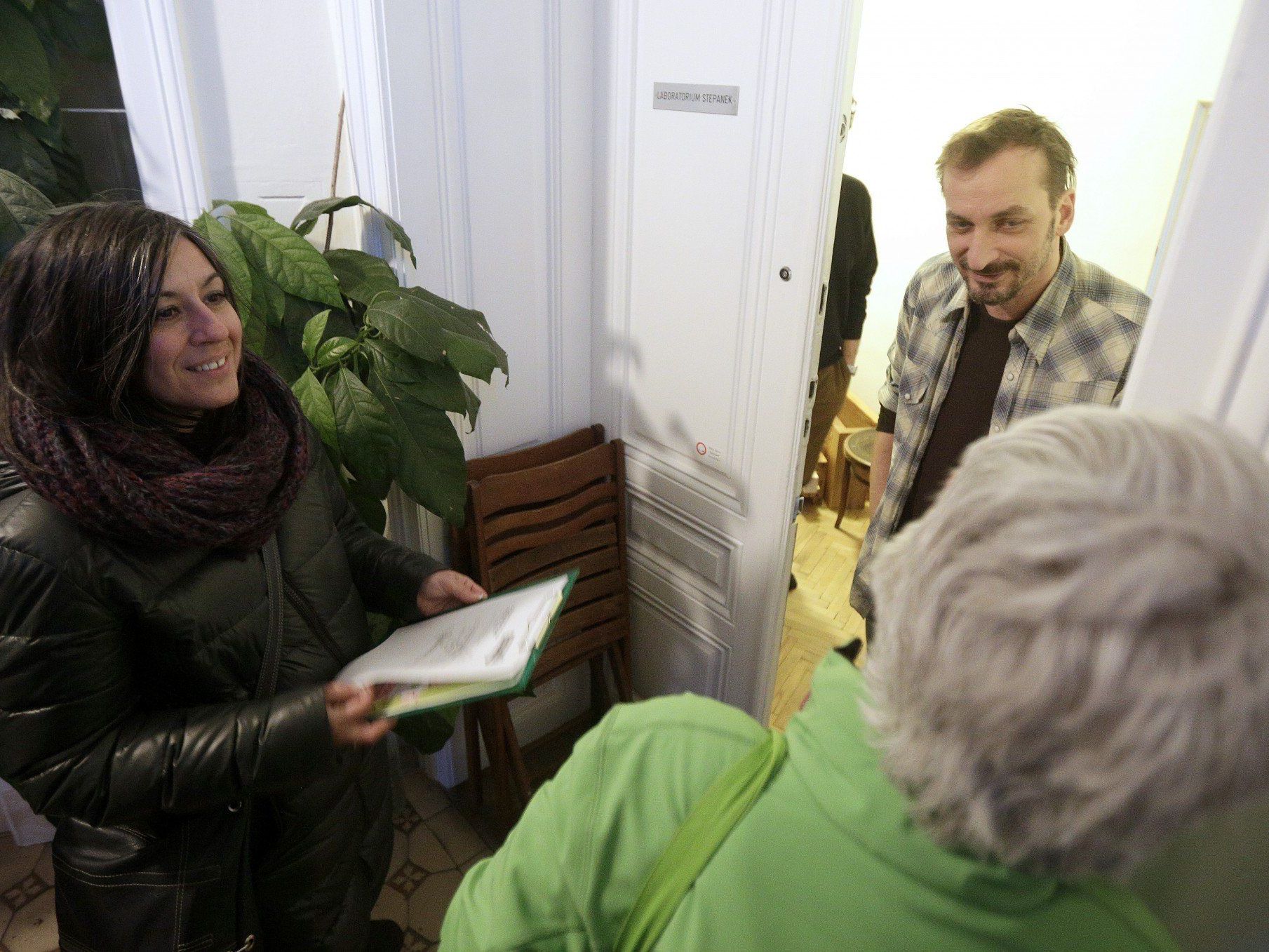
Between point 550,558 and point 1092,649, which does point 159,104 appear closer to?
point 550,558

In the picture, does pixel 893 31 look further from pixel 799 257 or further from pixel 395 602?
pixel 395 602

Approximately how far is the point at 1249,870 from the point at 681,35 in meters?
1.80

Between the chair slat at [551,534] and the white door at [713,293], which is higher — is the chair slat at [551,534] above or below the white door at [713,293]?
below

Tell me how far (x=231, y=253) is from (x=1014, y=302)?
158 centimetres

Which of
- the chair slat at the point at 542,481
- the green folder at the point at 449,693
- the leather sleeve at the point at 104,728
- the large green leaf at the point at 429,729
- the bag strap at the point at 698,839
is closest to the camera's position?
the bag strap at the point at 698,839

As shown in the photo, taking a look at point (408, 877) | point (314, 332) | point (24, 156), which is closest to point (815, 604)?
point (408, 877)

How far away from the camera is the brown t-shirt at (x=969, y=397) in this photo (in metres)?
1.67

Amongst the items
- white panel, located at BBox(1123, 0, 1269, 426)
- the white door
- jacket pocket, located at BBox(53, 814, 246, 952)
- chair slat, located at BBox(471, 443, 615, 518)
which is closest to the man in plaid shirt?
the white door

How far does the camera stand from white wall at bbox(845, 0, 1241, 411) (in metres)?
2.92

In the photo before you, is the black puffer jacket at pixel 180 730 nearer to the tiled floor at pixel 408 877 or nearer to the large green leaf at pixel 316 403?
the large green leaf at pixel 316 403

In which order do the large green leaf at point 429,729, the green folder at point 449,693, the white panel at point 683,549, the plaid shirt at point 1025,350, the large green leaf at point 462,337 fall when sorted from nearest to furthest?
the green folder at point 449,693 < the plaid shirt at point 1025,350 < the large green leaf at point 462,337 < the large green leaf at point 429,729 < the white panel at point 683,549

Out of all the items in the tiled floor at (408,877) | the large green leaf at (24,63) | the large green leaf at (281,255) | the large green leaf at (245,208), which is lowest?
the tiled floor at (408,877)

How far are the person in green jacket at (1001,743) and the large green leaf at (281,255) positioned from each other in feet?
4.20

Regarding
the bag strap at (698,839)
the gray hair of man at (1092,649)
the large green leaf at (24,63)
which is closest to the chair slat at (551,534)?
the large green leaf at (24,63)
